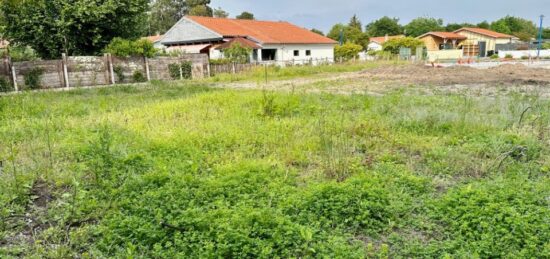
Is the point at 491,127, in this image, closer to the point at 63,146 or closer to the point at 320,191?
the point at 320,191

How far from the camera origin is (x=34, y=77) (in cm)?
1470

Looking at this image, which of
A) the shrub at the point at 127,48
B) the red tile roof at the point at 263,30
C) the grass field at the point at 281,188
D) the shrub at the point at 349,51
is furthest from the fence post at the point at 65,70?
the shrub at the point at 349,51

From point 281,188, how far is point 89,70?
14.9 meters

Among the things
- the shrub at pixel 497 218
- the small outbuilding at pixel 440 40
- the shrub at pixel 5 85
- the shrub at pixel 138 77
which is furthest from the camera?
the small outbuilding at pixel 440 40

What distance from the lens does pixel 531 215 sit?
301 centimetres

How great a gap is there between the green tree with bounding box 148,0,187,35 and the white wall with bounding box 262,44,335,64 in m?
27.4

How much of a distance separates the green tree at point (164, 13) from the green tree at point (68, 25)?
3483 centimetres

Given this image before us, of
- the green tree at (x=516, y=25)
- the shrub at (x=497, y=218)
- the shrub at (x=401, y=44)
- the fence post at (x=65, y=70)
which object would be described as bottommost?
the shrub at (x=497, y=218)

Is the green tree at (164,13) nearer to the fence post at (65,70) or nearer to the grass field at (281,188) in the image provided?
the fence post at (65,70)

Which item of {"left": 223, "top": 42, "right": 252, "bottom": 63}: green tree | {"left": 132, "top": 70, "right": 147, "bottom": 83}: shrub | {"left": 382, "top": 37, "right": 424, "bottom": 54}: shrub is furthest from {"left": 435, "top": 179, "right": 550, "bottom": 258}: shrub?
→ {"left": 382, "top": 37, "right": 424, "bottom": 54}: shrub

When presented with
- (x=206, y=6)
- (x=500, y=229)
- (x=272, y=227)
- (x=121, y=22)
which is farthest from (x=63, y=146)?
(x=206, y=6)

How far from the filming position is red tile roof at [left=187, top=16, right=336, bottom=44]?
3013 cm

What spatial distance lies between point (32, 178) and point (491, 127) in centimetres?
612

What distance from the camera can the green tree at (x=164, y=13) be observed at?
173ft
